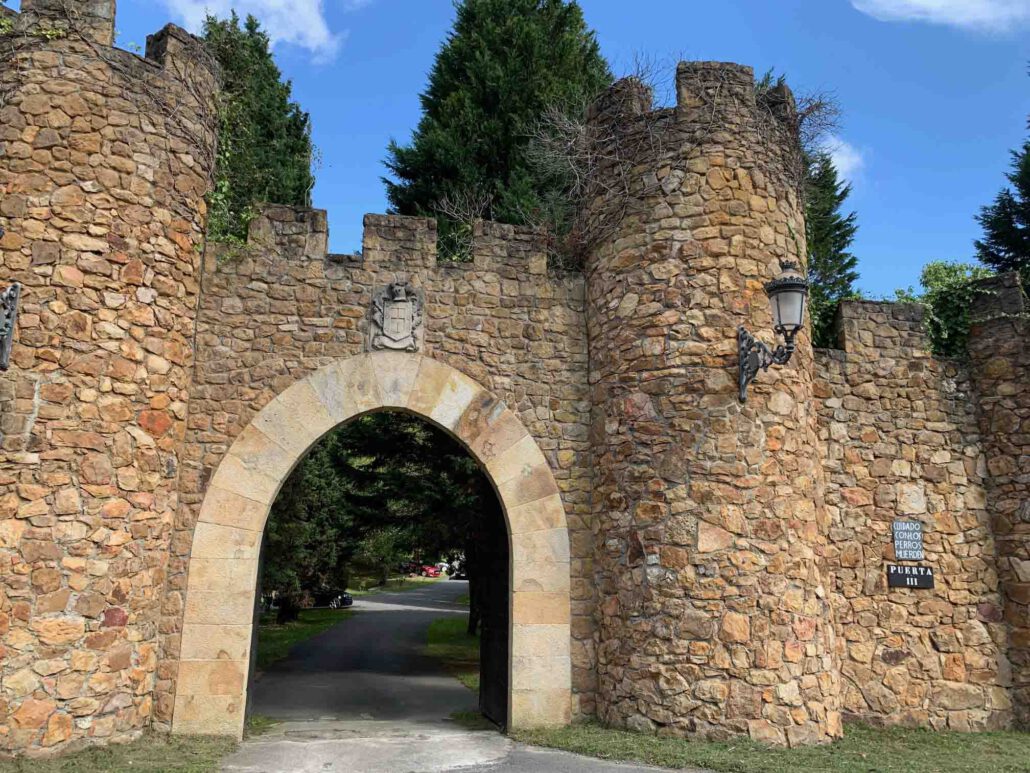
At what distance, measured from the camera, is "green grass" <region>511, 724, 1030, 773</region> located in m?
5.40

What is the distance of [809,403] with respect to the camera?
7043mm

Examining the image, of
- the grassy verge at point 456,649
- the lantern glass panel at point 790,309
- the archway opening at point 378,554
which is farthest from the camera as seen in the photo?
the grassy verge at point 456,649

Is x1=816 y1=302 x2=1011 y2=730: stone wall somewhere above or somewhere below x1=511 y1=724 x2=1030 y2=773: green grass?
above

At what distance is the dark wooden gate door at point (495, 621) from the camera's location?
706 cm

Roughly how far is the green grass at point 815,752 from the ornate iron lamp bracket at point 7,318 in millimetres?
4769

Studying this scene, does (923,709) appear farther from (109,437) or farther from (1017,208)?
(1017,208)

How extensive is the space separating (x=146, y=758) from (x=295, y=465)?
7.73 feet

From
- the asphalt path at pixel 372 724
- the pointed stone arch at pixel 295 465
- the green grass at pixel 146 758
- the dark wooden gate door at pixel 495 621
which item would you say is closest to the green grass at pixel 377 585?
the asphalt path at pixel 372 724

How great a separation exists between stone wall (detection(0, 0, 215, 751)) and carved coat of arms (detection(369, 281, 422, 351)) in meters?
1.54

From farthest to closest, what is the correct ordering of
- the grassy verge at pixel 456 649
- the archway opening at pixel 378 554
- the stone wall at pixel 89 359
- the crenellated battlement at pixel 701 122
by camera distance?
the grassy verge at pixel 456 649 → the archway opening at pixel 378 554 → the crenellated battlement at pixel 701 122 → the stone wall at pixel 89 359

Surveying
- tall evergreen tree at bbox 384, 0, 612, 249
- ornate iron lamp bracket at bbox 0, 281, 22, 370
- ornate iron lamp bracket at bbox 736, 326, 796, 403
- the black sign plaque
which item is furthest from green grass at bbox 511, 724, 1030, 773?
tall evergreen tree at bbox 384, 0, 612, 249

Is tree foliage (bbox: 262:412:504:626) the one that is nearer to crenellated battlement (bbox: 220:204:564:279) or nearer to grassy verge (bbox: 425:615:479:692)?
grassy verge (bbox: 425:615:479:692)

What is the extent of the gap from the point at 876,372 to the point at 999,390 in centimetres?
125

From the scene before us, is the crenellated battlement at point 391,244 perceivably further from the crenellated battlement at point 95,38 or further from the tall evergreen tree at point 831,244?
the tall evergreen tree at point 831,244
